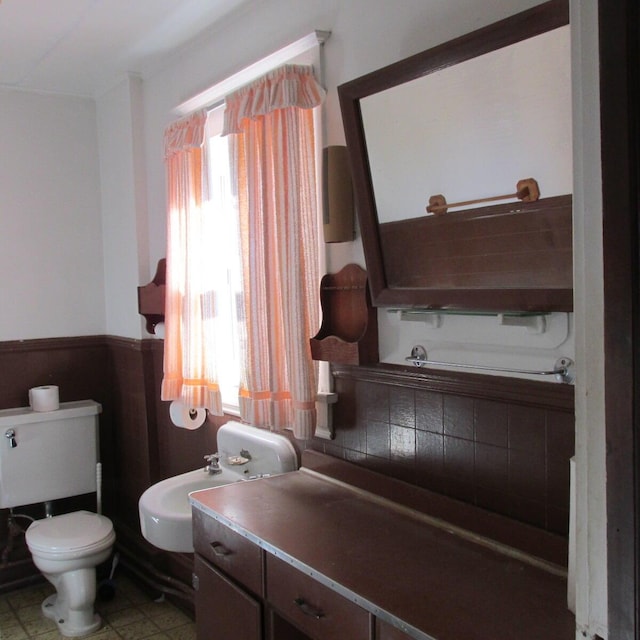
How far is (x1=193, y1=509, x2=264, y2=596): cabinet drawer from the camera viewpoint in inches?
72.1

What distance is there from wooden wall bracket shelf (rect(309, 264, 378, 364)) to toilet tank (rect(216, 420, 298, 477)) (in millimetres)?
470

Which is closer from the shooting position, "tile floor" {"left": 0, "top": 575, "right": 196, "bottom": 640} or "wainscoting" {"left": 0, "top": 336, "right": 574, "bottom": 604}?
"wainscoting" {"left": 0, "top": 336, "right": 574, "bottom": 604}

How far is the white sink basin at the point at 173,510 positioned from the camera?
2379 millimetres

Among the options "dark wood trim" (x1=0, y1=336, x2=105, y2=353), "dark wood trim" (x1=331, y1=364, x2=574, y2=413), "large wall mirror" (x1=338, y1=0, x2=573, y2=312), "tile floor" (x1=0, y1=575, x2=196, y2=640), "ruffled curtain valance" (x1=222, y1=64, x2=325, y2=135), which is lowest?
"tile floor" (x1=0, y1=575, x2=196, y2=640)

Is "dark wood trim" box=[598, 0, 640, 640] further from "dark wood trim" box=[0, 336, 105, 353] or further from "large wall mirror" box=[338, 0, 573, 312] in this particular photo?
"dark wood trim" box=[0, 336, 105, 353]

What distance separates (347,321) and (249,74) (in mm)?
1061

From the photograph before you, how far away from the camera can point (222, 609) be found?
2025 mm

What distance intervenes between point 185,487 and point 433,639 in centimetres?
163

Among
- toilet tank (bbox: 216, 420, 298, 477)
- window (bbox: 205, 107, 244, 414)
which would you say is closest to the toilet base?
toilet tank (bbox: 216, 420, 298, 477)

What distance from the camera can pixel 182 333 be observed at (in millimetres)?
2934

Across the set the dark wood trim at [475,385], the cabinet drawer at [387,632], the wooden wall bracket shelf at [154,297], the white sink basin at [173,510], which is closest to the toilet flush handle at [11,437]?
the wooden wall bracket shelf at [154,297]

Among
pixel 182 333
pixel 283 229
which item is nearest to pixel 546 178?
pixel 283 229

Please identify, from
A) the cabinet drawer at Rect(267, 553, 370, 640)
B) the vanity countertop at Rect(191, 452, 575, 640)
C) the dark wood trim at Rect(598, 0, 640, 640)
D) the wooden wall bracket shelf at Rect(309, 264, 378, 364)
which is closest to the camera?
the dark wood trim at Rect(598, 0, 640, 640)

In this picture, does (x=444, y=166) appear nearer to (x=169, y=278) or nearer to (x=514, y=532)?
(x=514, y=532)
